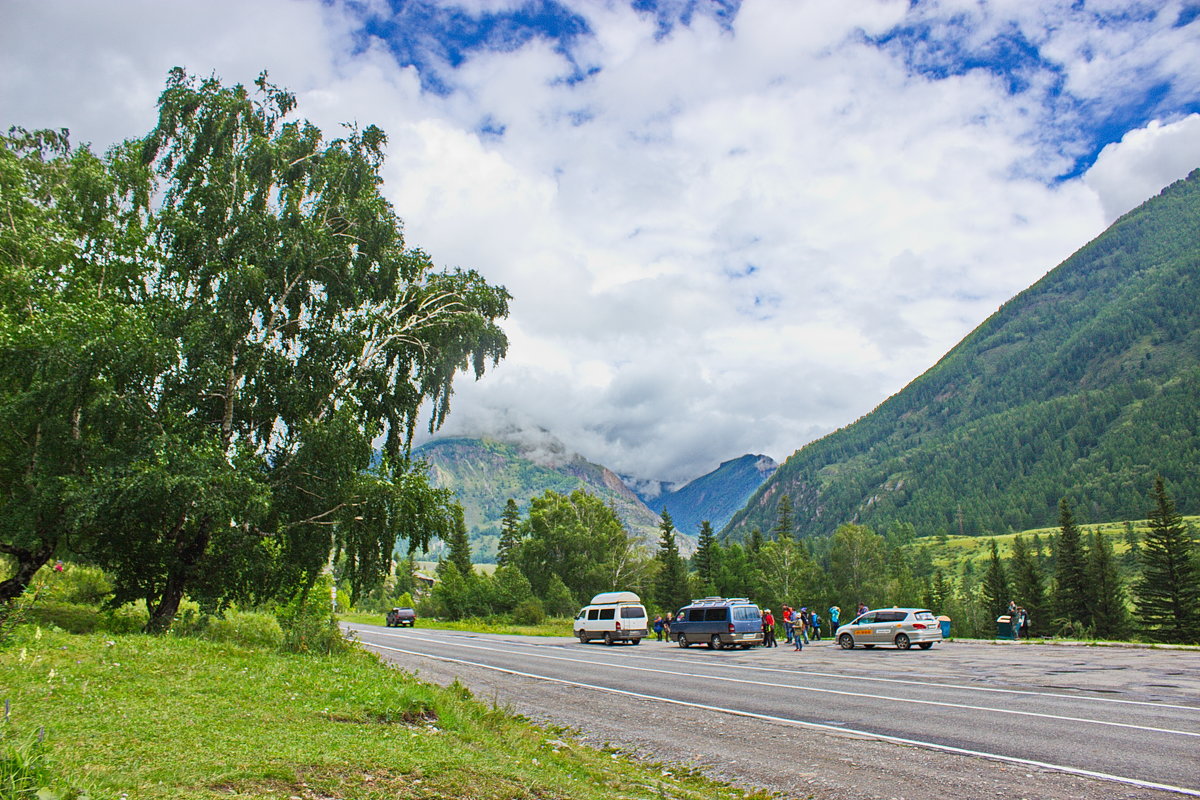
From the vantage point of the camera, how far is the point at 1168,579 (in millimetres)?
50688

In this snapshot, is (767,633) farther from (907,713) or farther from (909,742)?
(909,742)

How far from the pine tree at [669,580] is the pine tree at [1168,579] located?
145 ft

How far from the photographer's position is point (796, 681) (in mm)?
17125

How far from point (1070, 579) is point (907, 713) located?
60.4m

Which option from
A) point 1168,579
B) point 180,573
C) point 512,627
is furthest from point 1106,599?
point 180,573

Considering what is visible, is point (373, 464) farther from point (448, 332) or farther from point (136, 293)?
point (136, 293)

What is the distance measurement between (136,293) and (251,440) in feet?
17.9

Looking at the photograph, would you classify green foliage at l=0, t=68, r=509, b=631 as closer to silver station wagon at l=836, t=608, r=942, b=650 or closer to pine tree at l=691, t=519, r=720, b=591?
A: silver station wagon at l=836, t=608, r=942, b=650

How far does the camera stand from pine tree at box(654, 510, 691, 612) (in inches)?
3184

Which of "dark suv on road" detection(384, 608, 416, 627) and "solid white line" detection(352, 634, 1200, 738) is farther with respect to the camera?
"dark suv on road" detection(384, 608, 416, 627)

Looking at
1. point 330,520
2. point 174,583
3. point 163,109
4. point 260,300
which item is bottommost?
point 174,583

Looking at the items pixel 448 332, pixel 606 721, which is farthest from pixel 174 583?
pixel 606 721

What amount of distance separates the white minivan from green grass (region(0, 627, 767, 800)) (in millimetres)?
25852

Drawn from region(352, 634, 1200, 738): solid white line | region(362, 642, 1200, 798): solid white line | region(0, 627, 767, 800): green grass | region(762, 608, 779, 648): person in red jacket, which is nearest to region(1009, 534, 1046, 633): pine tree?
region(762, 608, 779, 648): person in red jacket
